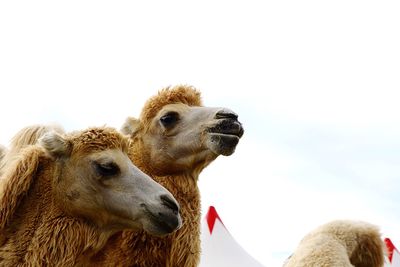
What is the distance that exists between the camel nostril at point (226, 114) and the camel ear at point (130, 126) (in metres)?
0.72

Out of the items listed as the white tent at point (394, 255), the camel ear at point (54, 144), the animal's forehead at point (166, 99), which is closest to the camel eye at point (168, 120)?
the animal's forehead at point (166, 99)

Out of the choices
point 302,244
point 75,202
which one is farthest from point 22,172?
point 302,244

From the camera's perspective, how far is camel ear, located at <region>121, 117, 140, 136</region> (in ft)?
18.5

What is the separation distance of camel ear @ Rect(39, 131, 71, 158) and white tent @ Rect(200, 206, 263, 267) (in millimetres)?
4146

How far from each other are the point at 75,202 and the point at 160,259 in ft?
3.14

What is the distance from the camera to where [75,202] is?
4.29m

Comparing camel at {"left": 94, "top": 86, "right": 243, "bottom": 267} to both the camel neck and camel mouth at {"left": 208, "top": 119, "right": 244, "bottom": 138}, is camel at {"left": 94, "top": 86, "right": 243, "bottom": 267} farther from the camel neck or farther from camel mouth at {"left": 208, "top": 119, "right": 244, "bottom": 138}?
the camel neck

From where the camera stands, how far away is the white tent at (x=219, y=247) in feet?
27.3

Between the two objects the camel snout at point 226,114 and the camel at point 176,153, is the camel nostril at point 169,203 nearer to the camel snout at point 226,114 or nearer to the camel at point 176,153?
the camel at point 176,153

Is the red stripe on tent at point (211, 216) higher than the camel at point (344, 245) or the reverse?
higher

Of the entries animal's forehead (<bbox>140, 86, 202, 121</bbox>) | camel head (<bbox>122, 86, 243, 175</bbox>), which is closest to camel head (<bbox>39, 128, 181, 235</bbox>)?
camel head (<bbox>122, 86, 243, 175</bbox>)

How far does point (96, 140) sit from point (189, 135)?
1.14 metres

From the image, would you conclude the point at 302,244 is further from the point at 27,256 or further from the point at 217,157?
the point at 27,256

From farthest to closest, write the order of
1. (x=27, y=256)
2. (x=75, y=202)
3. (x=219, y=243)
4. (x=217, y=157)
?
(x=219, y=243)
(x=217, y=157)
(x=75, y=202)
(x=27, y=256)
